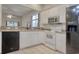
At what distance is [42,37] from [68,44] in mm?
468

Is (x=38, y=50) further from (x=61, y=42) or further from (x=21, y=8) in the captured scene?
(x=21, y=8)

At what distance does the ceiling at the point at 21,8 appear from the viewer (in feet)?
6.51

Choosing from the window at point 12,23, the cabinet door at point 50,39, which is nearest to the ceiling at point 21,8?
the window at point 12,23

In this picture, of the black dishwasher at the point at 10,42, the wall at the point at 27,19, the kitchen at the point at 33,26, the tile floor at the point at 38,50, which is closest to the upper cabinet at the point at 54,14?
the kitchen at the point at 33,26

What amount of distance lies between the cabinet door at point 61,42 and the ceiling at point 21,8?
0.53 m

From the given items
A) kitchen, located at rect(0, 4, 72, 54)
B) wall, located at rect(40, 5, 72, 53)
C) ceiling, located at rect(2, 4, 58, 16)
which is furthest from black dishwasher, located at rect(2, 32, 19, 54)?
wall, located at rect(40, 5, 72, 53)

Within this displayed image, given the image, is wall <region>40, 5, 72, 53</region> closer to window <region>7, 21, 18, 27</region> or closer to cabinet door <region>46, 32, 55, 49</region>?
cabinet door <region>46, 32, 55, 49</region>

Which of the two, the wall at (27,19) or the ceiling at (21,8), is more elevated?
the ceiling at (21,8)

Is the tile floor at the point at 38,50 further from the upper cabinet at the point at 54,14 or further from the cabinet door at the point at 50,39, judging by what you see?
the upper cabinet at the point at 54,14

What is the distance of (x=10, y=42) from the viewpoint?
6.64 ft

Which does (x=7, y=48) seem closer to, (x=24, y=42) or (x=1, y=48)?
(x=1, y=48)

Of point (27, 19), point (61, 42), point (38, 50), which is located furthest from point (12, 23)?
point (61, 42)

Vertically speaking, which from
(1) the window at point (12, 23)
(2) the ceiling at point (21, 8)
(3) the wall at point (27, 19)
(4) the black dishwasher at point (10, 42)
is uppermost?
(2) the ceiling at point (21, 8)

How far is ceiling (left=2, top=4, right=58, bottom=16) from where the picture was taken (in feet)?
6.51
